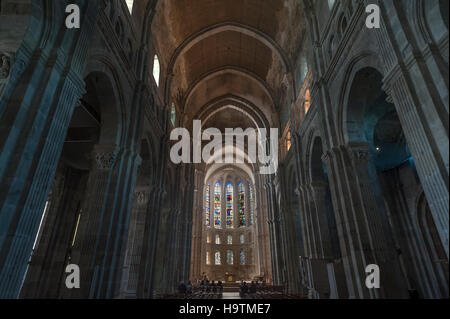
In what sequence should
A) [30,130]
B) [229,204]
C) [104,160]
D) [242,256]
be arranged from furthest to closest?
[229,204] < [242,256] < [104,160] < [30,130]

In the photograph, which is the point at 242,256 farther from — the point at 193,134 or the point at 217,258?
the point at 193,134

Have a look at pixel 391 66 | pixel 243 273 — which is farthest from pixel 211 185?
pixel 391 66

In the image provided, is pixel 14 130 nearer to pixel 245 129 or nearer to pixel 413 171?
pixel 413 171

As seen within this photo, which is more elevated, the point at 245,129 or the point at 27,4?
the point at 245,129

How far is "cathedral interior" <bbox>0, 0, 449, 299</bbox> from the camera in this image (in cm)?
516

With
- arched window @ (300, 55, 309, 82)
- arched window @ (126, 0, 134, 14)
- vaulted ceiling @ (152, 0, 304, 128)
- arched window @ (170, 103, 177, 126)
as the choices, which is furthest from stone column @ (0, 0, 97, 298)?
arched window @ (170, 103, 177, 126)

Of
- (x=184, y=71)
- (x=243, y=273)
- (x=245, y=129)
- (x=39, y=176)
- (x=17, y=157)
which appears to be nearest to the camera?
(x=17, y=157)

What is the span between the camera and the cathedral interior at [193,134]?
5.16 meters

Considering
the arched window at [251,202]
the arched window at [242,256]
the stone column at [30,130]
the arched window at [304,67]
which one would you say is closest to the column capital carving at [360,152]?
the arched window at [304,67]

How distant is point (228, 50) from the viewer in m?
22.1

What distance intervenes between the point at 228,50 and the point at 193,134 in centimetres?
849

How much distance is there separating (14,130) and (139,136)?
618 centimetres

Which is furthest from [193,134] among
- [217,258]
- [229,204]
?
[217,258]

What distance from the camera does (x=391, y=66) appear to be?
612 cm
